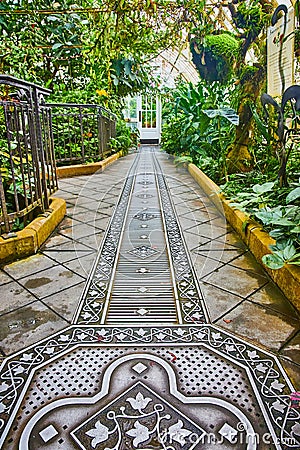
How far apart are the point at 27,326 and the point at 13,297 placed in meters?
0.30

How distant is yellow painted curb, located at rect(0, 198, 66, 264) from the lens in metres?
2.13

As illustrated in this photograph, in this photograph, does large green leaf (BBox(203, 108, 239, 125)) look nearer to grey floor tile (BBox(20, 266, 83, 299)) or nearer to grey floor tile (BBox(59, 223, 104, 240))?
grey floor tile (BBox(59, 223, 104, 240))

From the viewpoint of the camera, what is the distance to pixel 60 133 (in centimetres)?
547

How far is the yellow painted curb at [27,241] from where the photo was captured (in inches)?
84.0

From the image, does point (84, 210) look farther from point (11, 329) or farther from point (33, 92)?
point (11, 329)

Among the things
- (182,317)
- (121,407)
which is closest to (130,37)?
(182,317)

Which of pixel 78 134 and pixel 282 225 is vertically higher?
pixel 78 134

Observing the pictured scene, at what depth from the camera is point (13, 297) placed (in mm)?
1720

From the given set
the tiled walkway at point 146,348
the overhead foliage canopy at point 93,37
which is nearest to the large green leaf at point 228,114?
the overhead foliage canopy at point 93,37

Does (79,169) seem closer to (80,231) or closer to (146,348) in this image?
(80,231)

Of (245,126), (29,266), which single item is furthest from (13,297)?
(245,126)

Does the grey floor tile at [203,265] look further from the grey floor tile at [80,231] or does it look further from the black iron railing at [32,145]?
the black iron railing at [32,145]

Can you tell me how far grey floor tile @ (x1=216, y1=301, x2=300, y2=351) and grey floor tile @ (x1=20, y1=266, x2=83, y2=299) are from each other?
854 millimetres

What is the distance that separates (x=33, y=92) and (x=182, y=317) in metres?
2.07
